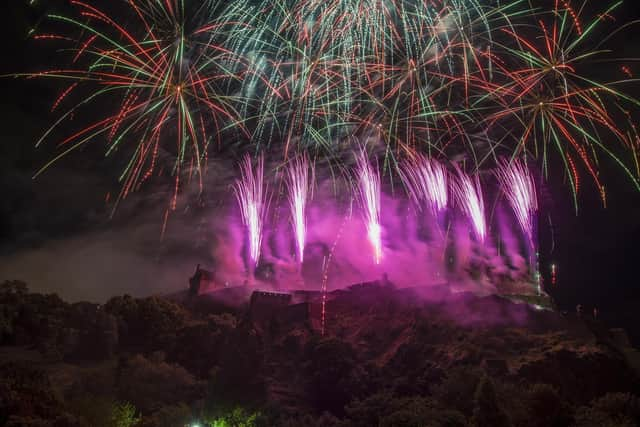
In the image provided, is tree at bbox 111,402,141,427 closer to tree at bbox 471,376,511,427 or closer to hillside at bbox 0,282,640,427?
hillside at bbox 0,282,640,427

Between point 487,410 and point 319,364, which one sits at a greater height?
point 487,410

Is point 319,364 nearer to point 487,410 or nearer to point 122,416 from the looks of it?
point 122,416

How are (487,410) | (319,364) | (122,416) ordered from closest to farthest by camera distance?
(487,410), (122,416), (319,364)

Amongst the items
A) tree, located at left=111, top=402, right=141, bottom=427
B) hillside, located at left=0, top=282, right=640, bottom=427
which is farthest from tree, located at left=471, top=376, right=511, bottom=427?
tree, located at left=111, top=402, right=141, bottom=427

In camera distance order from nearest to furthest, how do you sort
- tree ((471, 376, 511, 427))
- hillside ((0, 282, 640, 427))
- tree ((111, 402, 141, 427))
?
1. tree ((471, 376, 511, 427))
2. hillside ((0, 282, 640, 427))
3. tree ((111, 402, 141, 427))

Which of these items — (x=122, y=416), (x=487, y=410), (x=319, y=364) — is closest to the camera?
(x=487, y=410)

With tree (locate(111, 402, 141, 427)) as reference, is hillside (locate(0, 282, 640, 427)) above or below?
above

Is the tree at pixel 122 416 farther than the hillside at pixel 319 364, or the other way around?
the tree at pixel 122 416

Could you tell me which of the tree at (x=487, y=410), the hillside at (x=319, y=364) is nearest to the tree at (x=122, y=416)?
the hillside at (x=319, y=364)

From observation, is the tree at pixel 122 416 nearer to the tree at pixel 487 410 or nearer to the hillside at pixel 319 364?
the hillside at pixel 319 364

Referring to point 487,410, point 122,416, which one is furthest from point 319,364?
point 487,410

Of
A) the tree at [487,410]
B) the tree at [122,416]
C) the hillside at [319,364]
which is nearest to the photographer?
the tree at [487,410]

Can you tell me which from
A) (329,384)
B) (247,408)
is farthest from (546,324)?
(247,408)
